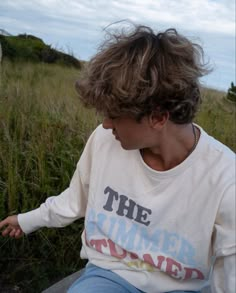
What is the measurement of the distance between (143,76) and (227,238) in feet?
2.09

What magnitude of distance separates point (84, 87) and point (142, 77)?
226 millimetres

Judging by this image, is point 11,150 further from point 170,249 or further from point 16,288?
point 170,249

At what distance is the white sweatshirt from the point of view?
172 cm

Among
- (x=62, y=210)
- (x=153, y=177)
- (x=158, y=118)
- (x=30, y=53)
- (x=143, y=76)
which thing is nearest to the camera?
(x=143, y=76)

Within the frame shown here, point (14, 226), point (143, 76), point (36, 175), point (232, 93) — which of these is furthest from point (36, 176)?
point (232, 93)

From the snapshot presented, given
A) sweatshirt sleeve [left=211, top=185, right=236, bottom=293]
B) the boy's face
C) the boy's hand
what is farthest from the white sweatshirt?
the boy's hand

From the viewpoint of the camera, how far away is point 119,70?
1.64 m

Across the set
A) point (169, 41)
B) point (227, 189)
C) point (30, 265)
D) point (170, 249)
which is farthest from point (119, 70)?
point (30, 265)

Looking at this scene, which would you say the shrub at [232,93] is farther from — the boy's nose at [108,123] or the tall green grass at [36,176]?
the boy's nose at [108,123]

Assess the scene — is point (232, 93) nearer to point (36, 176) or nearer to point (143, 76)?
point (36, 176)

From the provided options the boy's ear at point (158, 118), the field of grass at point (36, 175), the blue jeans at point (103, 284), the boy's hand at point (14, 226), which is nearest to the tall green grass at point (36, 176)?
the field of grass at point (36, 175)

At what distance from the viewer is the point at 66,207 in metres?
2.13

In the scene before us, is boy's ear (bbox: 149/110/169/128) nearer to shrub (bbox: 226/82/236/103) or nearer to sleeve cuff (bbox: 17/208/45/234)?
sleeve cuff (bbox: 17/208/45/234)

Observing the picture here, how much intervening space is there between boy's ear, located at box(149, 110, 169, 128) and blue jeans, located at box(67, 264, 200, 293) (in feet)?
Result: 2.13
